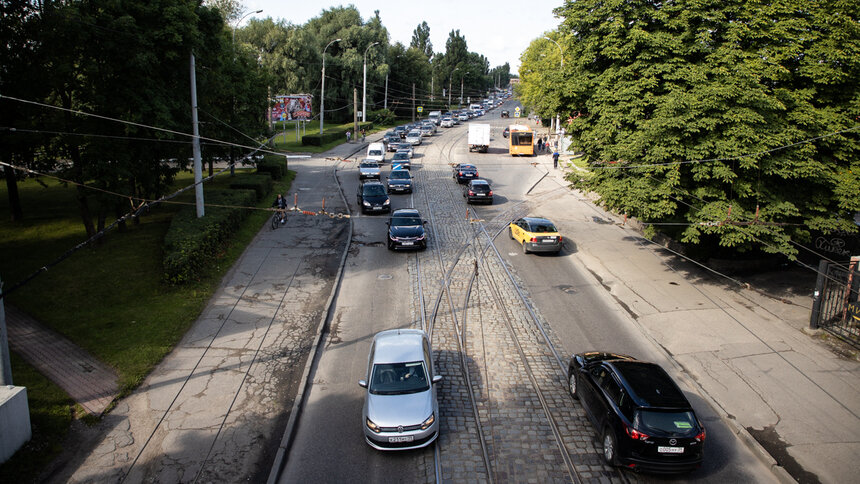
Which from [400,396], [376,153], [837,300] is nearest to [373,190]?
[376,153]

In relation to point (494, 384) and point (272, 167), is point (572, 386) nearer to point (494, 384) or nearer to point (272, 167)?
point (494, 384)

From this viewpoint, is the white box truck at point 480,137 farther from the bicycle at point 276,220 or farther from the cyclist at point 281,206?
the bicycle at point 276,220

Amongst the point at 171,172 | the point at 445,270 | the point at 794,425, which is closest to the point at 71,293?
the point at 171,172

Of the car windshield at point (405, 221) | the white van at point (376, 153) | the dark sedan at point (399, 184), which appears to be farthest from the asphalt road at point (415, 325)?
the white van at point (376, 153)

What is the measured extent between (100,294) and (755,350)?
69.5 feet

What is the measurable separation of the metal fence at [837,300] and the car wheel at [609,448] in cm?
1056

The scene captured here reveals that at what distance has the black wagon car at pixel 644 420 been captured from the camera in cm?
1001

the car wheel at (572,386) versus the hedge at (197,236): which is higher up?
the hedge at (197,236)

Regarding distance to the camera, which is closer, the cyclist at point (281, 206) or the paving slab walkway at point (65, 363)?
the paving slab walkway at point (65, 363)

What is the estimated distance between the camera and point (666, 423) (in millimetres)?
10219

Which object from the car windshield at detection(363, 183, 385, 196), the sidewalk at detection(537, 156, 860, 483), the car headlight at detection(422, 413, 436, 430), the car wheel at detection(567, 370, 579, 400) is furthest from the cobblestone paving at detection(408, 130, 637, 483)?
the car windshield at detection(363, 183, 385, 196)

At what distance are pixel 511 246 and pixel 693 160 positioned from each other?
973cm

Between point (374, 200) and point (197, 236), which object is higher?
point (374, 200)

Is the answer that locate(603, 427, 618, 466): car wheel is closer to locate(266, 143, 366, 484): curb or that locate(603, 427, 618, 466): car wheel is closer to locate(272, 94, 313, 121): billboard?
locate(266, 143, 366, 484): curb
